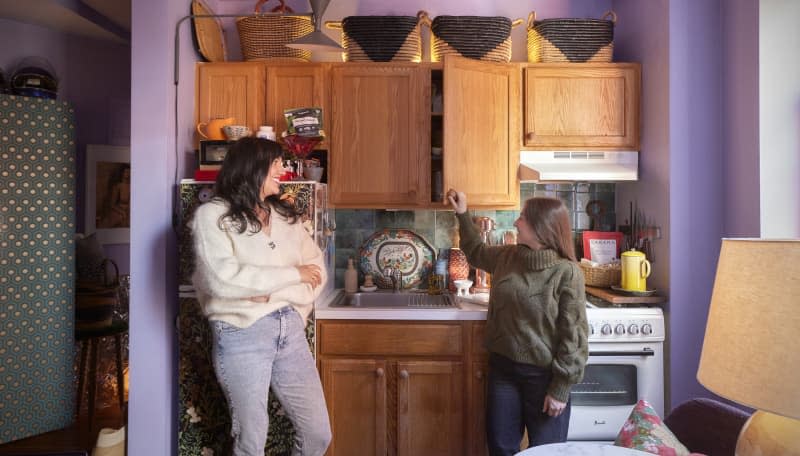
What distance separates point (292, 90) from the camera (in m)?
2.77

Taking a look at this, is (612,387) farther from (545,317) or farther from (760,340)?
(760,340)

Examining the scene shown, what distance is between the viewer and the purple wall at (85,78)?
11.1 feet

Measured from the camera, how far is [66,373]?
315cm

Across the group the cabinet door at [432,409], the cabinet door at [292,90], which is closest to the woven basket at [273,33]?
the cabinet door at [292,90]

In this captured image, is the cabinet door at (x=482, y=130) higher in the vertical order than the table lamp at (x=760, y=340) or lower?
higher

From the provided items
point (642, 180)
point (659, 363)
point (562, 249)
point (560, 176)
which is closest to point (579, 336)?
point (562, 249)

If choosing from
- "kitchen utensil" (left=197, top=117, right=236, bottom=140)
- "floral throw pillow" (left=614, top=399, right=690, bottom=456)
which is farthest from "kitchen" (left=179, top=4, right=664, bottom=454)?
"floral throw pillow" (left=614, top=399, right=690, bottom=456)

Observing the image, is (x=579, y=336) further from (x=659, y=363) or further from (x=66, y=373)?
(x=66, y=373)

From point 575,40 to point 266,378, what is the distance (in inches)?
92.2

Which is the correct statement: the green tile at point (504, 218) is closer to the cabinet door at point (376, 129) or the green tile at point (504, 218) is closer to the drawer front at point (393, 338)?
the cabinet door at point (376, 129)

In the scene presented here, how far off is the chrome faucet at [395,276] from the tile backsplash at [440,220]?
0.17m

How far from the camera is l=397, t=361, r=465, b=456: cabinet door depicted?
2.49 meters

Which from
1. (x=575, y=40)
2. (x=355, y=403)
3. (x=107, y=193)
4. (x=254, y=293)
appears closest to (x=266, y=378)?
(x=254, y=293)

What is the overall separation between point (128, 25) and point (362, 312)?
277 cm
